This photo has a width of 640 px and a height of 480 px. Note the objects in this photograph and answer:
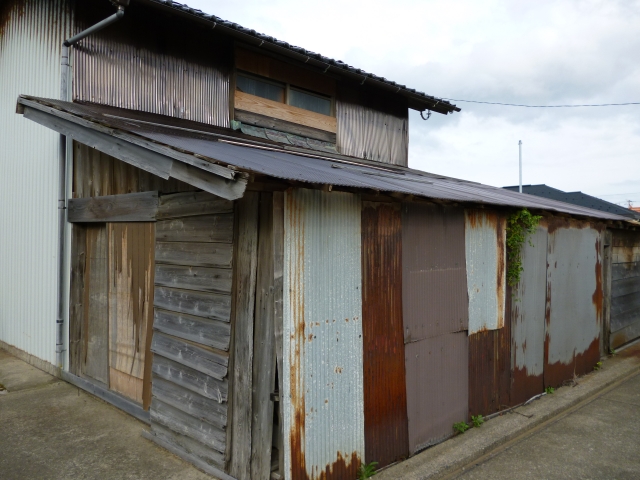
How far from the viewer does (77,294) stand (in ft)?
20.9

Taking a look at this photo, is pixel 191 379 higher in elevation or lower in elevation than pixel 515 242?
lower

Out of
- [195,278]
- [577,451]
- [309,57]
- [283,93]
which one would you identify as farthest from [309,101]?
[577,451]

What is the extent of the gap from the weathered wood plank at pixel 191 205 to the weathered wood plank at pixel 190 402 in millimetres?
1571

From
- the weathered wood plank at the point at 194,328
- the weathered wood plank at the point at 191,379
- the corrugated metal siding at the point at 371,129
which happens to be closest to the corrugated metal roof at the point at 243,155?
the weathered wood plank at the point at 194,328

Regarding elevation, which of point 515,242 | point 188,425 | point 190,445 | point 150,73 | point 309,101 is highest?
point 309,101

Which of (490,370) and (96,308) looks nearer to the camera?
(490,370)

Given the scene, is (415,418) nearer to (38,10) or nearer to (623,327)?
(623,327)

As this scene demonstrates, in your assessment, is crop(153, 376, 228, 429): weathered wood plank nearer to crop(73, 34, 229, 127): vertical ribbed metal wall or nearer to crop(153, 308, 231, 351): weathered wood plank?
crop(153, 308, 231, 351): weathered wood plank

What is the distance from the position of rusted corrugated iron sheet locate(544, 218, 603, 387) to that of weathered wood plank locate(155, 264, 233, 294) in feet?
15.4

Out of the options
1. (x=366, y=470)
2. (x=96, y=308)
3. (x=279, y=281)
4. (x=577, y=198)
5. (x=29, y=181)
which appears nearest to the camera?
(x=279, y=281)

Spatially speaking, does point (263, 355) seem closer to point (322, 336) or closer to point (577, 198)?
point (322, 336)

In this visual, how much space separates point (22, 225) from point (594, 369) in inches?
365

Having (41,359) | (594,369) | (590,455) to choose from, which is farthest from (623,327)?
(41,359)

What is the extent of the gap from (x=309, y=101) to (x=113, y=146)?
185 inches
